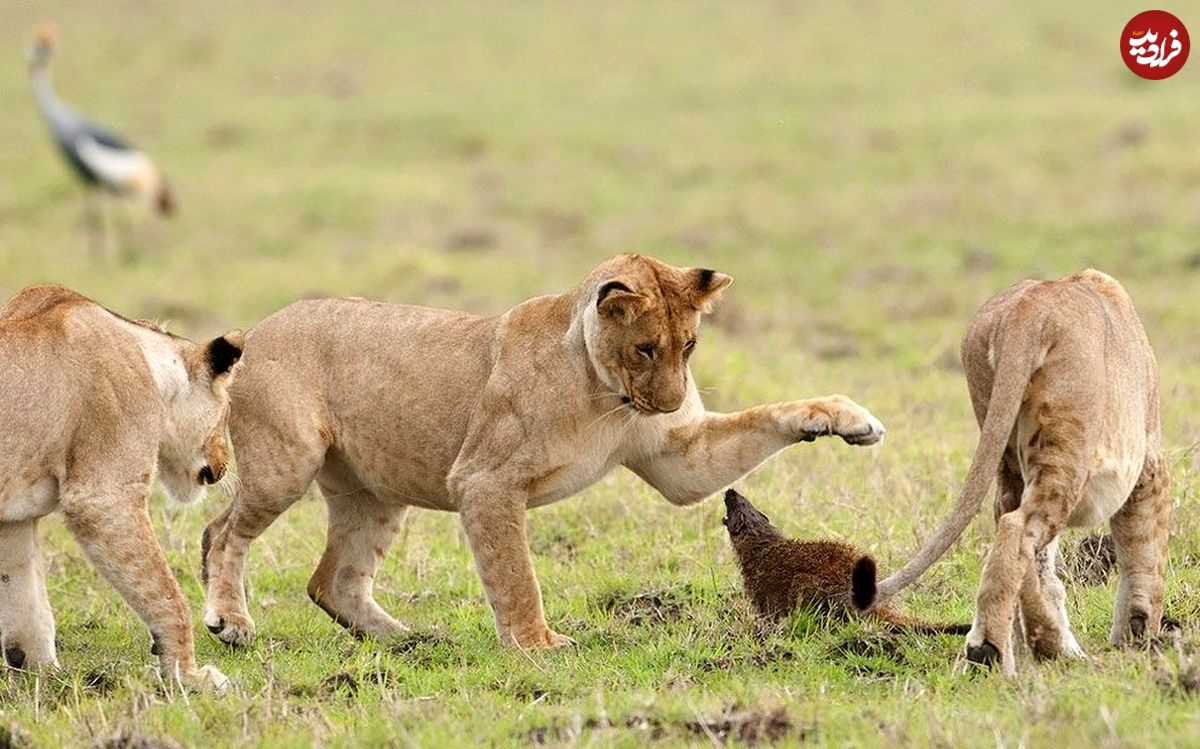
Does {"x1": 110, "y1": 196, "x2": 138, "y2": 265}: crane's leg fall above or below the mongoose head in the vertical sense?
above

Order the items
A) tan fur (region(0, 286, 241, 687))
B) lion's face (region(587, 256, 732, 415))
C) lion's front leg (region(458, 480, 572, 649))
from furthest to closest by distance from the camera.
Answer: lion's front leg (region(458, 480, 572, 649)), lion's face (region(587, 256, 732, 415)), tan fur (region(0, 286, 241, 687))

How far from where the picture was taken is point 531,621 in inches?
219

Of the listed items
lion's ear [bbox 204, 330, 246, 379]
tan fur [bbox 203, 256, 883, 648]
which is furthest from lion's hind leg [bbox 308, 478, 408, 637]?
lion's ear [bbox 204, 330, 246, 379]

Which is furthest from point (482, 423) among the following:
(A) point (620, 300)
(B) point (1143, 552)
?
(B) point (1143, 552)

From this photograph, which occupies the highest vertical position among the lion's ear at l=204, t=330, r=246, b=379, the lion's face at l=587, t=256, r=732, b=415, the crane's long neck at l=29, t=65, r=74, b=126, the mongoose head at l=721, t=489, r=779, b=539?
the crane's long neck at l=29, t=65, r=74, b=126

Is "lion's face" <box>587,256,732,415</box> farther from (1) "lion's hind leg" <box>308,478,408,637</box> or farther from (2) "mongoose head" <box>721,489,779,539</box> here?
(1) "lion's hind leg" <box>308,478,408,637</box>

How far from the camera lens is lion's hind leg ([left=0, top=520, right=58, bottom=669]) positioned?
18.1ft

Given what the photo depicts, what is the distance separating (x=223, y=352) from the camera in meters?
5.70

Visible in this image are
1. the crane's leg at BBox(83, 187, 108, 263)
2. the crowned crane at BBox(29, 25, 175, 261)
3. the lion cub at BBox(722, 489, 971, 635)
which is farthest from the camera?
the crowned crane at BBox(29, 25, 175, 261)

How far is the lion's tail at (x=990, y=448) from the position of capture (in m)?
4.74

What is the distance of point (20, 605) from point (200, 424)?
767 mm

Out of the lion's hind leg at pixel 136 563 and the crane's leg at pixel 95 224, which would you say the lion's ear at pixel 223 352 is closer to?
the lion's hind leg at pixel 136 563

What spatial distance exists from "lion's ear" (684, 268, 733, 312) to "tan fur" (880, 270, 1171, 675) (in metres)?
0.75

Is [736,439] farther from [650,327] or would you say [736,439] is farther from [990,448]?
[990,448]
